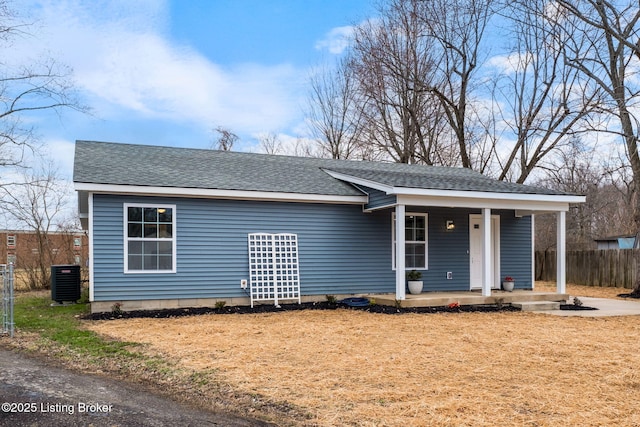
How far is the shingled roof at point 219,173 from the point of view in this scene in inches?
409

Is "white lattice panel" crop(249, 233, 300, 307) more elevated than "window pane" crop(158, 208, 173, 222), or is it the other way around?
"window pane" crop(158, 208, 173, 222)

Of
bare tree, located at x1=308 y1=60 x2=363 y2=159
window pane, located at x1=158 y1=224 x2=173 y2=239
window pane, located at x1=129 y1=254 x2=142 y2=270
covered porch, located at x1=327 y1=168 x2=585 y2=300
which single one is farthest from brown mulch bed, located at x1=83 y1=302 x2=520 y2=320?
bare tree, located at x1=308 y1=60 x2=363 y2=159

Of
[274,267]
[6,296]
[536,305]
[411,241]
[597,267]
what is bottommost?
[536,305]

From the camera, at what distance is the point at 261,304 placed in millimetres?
11188

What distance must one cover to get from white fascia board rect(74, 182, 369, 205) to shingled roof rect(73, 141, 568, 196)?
77 mm

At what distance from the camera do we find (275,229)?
11.4 meters

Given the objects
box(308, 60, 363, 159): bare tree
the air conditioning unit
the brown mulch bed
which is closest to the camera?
the brown mulch bed

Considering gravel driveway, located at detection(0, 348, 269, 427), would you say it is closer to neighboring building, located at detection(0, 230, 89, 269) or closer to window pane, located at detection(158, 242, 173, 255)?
window pane, located at detection(158, 242, 173, 255)

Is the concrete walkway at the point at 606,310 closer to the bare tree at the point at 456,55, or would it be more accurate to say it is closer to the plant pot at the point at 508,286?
the plant pot at the point at 508,286

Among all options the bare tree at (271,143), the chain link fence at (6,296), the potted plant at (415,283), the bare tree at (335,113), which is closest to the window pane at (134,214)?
the chain link fence at (6,296)

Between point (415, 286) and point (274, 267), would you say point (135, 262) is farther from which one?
point (415, 286)

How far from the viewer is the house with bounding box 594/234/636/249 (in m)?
22.2

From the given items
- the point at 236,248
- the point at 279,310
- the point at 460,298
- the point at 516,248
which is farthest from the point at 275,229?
the point at 516,248

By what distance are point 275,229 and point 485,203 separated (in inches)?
181
